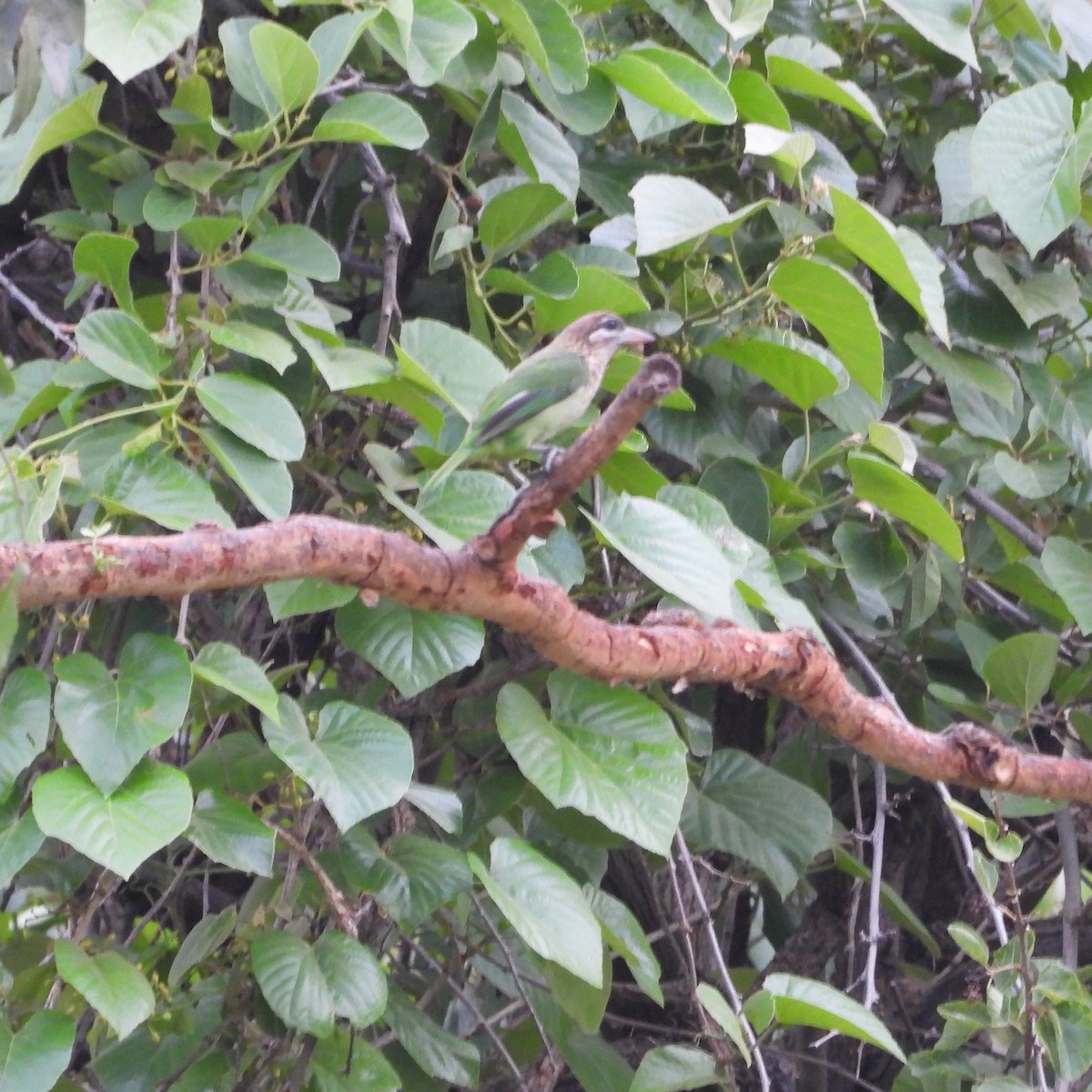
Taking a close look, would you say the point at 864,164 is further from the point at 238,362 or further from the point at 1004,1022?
the point at 1004,1022

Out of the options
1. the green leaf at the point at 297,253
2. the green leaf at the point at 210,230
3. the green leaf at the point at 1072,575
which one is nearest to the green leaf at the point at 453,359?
the green leaf at the point at 297,253

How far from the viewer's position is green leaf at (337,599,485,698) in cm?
134

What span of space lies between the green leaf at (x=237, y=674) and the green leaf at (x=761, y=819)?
680mm

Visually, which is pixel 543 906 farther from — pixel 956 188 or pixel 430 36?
pixel 956 188

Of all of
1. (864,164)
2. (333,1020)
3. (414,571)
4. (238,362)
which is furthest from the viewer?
(864,164)

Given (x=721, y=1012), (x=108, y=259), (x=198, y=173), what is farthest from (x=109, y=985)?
(x=198, y=173)

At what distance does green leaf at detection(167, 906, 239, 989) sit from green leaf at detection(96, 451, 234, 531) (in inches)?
18.7

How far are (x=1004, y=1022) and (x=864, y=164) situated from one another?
1387mm

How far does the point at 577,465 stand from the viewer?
1030 millimetres

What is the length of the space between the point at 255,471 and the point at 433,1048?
686 mm

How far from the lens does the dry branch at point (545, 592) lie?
3.23 feet

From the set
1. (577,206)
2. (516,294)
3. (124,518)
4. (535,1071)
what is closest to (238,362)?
(124,518)

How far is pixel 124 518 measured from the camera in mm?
1374

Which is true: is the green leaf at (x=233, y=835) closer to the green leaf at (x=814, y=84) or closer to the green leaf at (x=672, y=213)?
the green leaf at (x=672, y=213)
